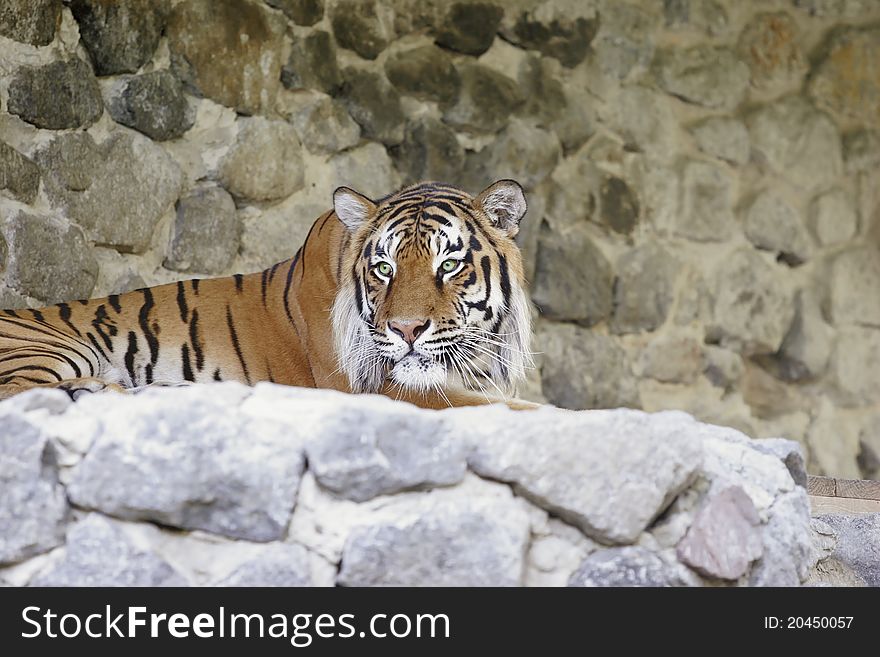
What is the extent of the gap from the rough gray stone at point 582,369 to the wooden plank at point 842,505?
1.69 metres

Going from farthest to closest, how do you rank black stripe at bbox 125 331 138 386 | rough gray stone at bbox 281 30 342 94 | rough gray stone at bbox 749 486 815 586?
rough gray stone at bbox 281 30 342 94 < black stripe at bbox 125 331 138 386 < rough gray stone at bbox 749 486 815 586

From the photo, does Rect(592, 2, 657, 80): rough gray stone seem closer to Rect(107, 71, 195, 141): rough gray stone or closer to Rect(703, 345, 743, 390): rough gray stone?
Rect(703, 345, 743, 390): rough gray stone

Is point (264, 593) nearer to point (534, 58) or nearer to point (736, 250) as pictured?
point (534, 58)

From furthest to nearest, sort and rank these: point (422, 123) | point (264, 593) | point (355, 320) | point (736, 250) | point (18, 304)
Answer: point (736, 250)
point (422, 123)
point (18, 304)
point (355, 320)
point (264, 593)

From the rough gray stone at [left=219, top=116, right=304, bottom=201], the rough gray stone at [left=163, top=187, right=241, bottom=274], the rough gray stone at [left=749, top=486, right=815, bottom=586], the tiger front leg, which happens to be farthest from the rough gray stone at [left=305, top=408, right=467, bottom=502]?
the rough gray stone at [left=219, top=116, right=304, bottom=201]

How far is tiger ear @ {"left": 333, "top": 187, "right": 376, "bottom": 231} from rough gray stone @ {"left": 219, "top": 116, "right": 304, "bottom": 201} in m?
0.76

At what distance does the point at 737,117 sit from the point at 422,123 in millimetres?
1729

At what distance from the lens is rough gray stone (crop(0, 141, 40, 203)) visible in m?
3.59

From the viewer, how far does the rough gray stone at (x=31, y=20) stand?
3604 mm

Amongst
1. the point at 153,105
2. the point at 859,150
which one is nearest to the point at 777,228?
the point at 859,150

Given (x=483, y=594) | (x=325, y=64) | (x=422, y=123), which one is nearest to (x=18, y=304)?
(x=325, y=64)

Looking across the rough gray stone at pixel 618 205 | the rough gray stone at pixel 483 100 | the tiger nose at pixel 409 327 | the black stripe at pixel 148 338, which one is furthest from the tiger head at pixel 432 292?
the rough gray stone at pixel 618 205

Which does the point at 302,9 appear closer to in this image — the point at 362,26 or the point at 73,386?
the point at 362,26

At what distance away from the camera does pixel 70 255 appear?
12.4 ft
